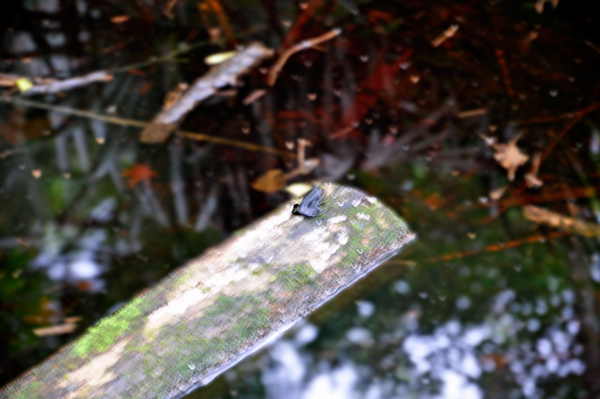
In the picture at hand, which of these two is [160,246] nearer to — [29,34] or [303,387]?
[303,387]

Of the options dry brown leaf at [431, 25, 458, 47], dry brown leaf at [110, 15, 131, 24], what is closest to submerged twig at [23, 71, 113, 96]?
dry brown leaf at [110, 15, 131, 24]

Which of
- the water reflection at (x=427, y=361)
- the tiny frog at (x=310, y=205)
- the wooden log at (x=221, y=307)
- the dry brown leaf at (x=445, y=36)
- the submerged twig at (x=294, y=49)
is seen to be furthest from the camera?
the dry brown leaf at (x=445, y=36)

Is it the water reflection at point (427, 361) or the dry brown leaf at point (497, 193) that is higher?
the dry brown leaf at point (497, 193)

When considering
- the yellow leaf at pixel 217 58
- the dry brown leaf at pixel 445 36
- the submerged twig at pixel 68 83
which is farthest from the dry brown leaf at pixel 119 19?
the dry brown leaf at pixel 445 36

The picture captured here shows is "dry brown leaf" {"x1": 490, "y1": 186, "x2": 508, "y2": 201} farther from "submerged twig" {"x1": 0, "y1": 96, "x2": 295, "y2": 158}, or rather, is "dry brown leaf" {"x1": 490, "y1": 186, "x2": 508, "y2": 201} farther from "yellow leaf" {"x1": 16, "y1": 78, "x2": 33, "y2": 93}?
"yellow leaf" {"x1": 16, "y1": 78, "x2": 33, "y2": 93}

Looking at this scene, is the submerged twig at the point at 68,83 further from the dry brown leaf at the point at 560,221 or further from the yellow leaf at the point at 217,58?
the dry brown leaf at the point at 560,221

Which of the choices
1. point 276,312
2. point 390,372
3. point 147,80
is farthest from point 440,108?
point 276,312
